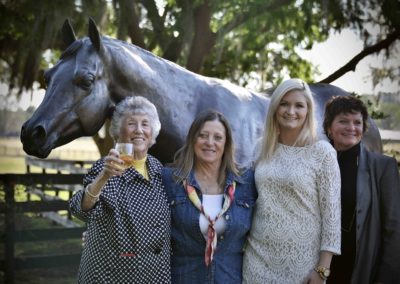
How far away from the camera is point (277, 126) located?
2316 millimetres

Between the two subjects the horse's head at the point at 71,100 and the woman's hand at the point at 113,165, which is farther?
the horse's head at the point at 71,100

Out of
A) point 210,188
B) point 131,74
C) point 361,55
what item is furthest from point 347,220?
point 361,55

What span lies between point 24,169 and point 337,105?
32.1 ft

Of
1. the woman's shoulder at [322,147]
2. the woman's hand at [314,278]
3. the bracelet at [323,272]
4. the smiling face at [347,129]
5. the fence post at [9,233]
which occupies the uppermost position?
the smiling face at [347,129]

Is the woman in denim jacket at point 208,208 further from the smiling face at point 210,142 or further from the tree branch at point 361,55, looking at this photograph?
the tree branch at point 361,55

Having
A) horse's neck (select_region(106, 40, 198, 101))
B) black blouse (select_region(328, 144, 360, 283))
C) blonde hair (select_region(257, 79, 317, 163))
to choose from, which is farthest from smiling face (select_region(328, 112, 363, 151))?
horse's neck (select_region(106, 40, 198, 101))

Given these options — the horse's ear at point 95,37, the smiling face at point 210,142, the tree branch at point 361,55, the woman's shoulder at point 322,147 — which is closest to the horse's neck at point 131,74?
the horse's ear at point 95,37

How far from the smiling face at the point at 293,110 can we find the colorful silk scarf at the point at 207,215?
402 millimetres

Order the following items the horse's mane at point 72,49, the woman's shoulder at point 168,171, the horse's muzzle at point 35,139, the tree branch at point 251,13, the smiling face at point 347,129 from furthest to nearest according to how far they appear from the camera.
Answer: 1. the tree branch at point 251,13
2. the horse's mane at point 72,49
3. the horse's muzzle at point 35,139
4. the smiling face at point 347,129
5. the woman's shoulder at point 168,171

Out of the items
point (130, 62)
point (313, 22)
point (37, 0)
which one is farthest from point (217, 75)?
point (130, 62)

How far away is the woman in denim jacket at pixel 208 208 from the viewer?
215 cm

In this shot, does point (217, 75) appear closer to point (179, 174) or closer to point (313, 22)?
point (313, 22)

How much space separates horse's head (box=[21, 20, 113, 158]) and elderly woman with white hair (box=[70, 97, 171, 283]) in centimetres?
103

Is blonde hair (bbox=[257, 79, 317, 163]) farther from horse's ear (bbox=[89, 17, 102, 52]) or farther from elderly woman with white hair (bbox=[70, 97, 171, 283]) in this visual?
horse's ear (bbox=[89, 17, 102, 52])
